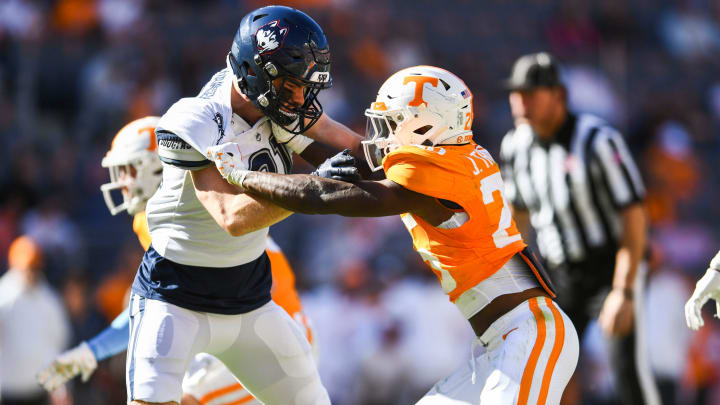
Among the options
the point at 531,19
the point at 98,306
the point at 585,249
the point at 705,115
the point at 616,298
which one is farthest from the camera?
the point at 531,19

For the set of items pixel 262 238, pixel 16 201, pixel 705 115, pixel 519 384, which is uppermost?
pixel 262 238

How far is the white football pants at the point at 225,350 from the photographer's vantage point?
3.89m

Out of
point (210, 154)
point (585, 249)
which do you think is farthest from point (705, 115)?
point (210, 154)

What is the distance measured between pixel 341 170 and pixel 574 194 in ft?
9.14

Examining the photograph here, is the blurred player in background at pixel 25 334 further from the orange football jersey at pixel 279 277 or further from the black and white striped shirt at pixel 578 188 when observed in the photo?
the black and white striped shirt at pixel 578 188

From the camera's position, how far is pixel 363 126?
36.1 feet

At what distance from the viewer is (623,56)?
511 inches

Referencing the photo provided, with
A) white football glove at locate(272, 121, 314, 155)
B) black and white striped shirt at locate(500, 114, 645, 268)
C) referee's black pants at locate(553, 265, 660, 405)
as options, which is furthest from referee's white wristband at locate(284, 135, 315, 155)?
referee's black pants at locate(553, 265, 660, 405)

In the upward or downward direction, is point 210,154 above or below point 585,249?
above

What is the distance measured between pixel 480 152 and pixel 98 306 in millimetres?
5809

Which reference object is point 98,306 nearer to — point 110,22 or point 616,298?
point 110,22

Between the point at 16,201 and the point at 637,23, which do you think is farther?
the point at 637,23

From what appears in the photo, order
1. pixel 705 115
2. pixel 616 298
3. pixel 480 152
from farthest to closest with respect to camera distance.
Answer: pixel 705 115 → pixel 616 298 → pixel 480 152

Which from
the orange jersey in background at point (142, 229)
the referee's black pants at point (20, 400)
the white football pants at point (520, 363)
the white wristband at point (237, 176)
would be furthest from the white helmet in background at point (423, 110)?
the referee's black pants at point (20, 400)
